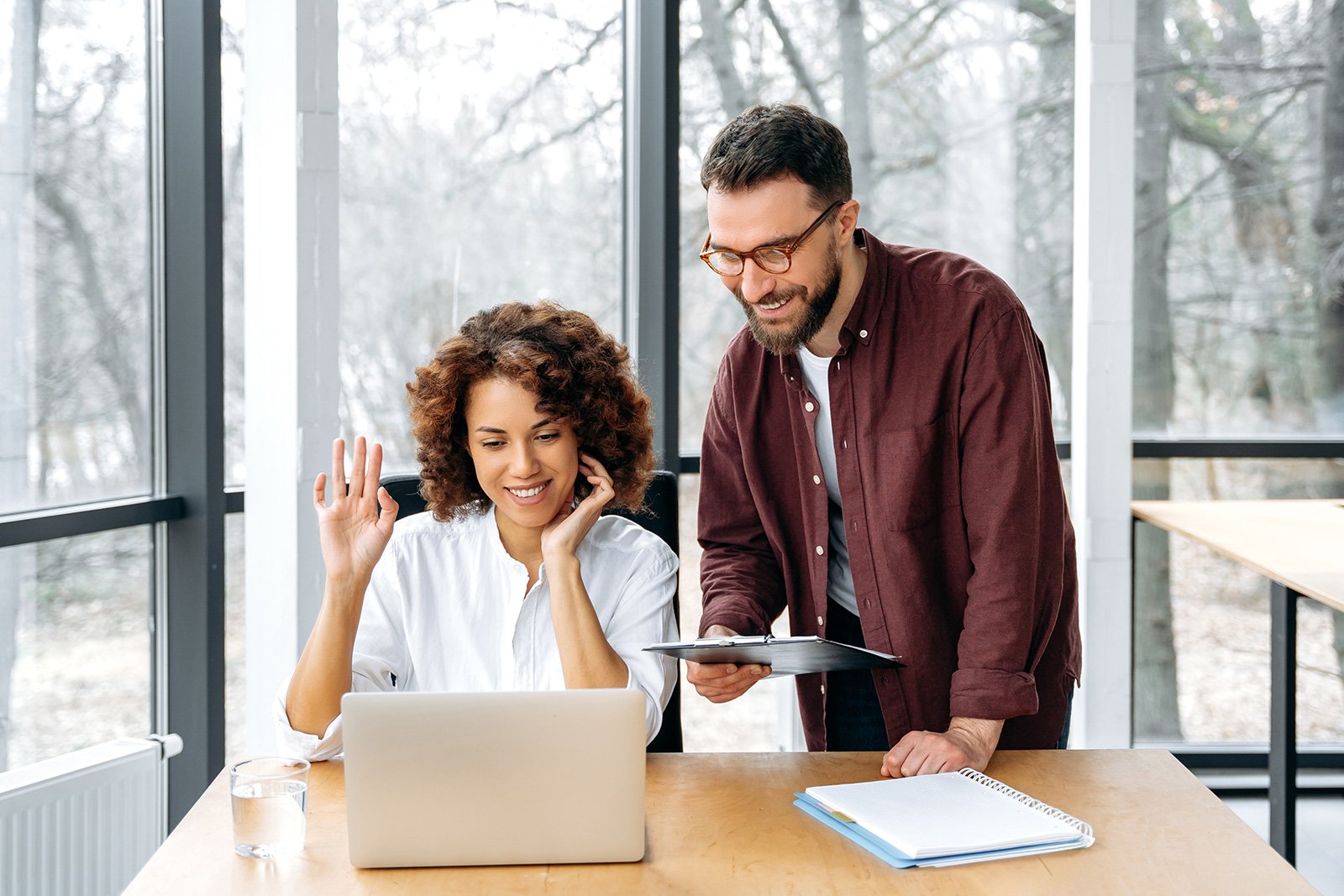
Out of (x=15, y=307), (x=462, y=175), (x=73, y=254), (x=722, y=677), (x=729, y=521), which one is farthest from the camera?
(x=462, y=175)

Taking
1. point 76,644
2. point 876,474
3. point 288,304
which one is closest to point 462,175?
point 288,304

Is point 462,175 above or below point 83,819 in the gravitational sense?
above

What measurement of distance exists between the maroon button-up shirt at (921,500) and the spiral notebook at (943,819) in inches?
9.8

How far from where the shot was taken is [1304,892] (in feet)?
3.74

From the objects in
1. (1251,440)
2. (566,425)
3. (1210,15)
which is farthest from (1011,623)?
(1210,15)

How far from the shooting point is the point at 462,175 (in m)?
Result: 3.06

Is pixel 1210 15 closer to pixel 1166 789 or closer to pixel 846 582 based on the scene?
pixel 846 582

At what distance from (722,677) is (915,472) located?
437mm

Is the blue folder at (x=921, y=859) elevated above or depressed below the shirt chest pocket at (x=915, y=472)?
below

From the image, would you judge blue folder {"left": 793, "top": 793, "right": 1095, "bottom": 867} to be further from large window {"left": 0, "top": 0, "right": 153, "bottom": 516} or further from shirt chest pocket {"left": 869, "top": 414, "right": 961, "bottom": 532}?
large window {"left": 0, "top": 0, "right": 153, "bottom": 516}

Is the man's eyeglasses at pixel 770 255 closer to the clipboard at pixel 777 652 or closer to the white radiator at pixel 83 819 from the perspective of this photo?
the clipboard at pixel 777 652

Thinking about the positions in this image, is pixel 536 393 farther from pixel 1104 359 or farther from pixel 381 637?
pixel 1104 359

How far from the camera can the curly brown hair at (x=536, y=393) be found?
1762 millimetres

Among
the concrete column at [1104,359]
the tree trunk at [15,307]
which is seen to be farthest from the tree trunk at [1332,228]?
the tree trunk at [15,307]
